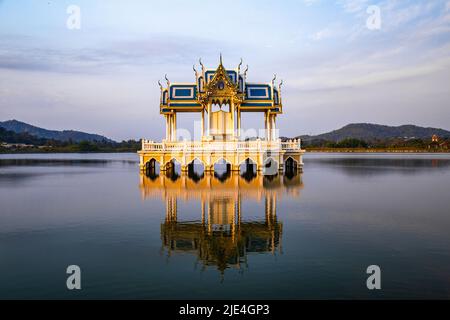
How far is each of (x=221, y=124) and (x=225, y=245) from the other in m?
24.7

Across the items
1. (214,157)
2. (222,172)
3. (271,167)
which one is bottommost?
(222,172)

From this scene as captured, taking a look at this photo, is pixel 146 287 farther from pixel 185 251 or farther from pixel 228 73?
pixel 228 73

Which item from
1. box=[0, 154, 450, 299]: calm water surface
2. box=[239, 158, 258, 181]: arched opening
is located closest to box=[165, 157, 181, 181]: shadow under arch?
box=[239, 158, 258, 181]: arched opening

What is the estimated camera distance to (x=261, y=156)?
108 ft

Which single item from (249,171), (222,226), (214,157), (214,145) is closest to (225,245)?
(222,226)

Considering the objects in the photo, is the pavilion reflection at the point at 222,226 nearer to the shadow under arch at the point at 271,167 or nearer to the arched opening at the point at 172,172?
the arched opening at the point at 172,172

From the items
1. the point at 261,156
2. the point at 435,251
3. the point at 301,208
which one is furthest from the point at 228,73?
the point at 435,251

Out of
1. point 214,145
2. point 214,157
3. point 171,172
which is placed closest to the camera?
point 214,145

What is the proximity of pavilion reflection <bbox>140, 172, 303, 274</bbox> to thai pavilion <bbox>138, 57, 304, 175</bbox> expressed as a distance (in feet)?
30.4

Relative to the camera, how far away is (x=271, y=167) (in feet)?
120

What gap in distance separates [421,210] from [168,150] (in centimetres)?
2224

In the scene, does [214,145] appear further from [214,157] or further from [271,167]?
[271,167]

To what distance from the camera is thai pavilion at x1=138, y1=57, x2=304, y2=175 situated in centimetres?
3269

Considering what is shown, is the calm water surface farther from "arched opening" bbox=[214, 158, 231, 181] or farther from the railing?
the railing
